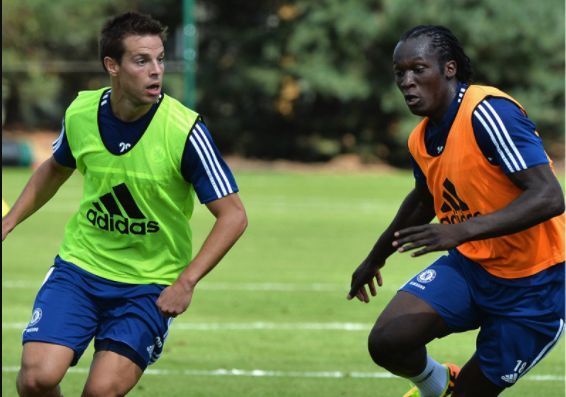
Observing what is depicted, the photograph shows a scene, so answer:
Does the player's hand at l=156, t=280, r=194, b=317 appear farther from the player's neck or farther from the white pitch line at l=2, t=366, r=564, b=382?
the white pitch line at l=2, t=366, r=564, b=382

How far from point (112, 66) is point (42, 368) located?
162 centimetres

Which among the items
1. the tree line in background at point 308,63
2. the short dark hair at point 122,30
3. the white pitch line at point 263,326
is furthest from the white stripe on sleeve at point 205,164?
the tree line in background at point 308,63

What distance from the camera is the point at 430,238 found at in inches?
233

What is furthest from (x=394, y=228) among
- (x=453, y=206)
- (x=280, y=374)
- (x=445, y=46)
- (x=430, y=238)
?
(x=280, y=374)

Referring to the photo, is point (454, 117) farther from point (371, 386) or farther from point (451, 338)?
point (451, 338)

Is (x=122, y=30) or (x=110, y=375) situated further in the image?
(x=122, y=30)

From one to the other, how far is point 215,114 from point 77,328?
37531 mm

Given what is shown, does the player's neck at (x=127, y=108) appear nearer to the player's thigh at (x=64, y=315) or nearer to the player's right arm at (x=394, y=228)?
the player's thigh at (x=64, y=315)

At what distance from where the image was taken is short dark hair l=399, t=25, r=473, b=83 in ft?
21.7

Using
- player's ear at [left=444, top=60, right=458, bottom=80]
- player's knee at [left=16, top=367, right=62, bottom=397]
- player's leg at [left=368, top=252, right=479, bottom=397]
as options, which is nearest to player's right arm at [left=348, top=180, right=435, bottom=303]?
player's leg at [left=368, top=252, right=479, bottom=397]

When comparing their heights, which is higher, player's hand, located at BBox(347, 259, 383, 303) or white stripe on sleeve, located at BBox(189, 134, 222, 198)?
white stripe on sleeve, located at BBox(189, 134, 222, 198)

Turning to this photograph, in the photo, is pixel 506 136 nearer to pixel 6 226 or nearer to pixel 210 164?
pixel 210 164

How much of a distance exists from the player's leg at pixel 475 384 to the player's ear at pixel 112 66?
242 cm

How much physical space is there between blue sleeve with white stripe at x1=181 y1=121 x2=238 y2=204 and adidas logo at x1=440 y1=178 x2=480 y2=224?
3.63 ft
